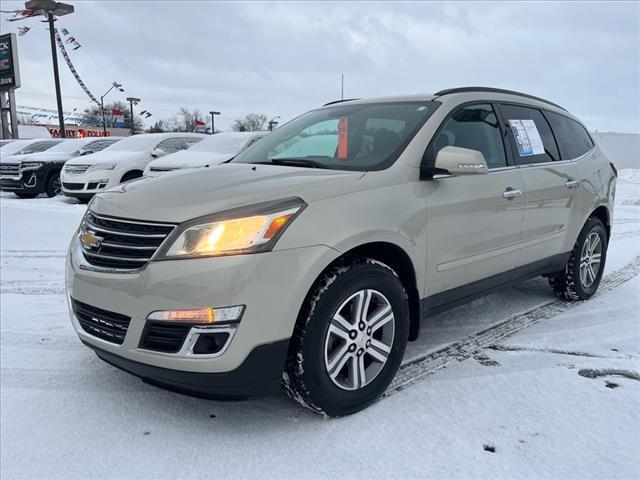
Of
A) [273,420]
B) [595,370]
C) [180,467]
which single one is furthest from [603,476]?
[180,467]

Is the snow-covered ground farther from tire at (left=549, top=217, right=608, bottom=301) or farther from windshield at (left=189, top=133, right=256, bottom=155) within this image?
windshield at (left=189, top=133, right=256, bottom=155)

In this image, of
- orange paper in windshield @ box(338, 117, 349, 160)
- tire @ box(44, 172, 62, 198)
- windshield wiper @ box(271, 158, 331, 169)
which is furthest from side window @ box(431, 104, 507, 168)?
tire @ box(44, 172, 62, 198)

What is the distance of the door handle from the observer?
3551mm

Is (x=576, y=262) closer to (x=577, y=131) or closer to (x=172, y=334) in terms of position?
(x=577, y=131)

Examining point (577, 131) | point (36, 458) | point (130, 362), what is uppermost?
point (577, 131)

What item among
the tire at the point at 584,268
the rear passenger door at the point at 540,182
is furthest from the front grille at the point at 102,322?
the tire at the point at 584,268

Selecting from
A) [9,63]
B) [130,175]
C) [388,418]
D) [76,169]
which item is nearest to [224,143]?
[130,175]

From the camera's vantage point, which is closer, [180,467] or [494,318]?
[180,467]

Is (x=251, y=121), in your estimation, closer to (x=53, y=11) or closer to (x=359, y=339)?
(x=53, y=11)

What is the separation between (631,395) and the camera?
2881 mm

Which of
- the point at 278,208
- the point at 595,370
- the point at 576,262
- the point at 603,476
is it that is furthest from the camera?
the point at 576,262

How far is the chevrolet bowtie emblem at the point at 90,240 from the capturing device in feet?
8.55

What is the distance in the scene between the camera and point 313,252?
94.0 inches

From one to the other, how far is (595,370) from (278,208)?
221 cm
